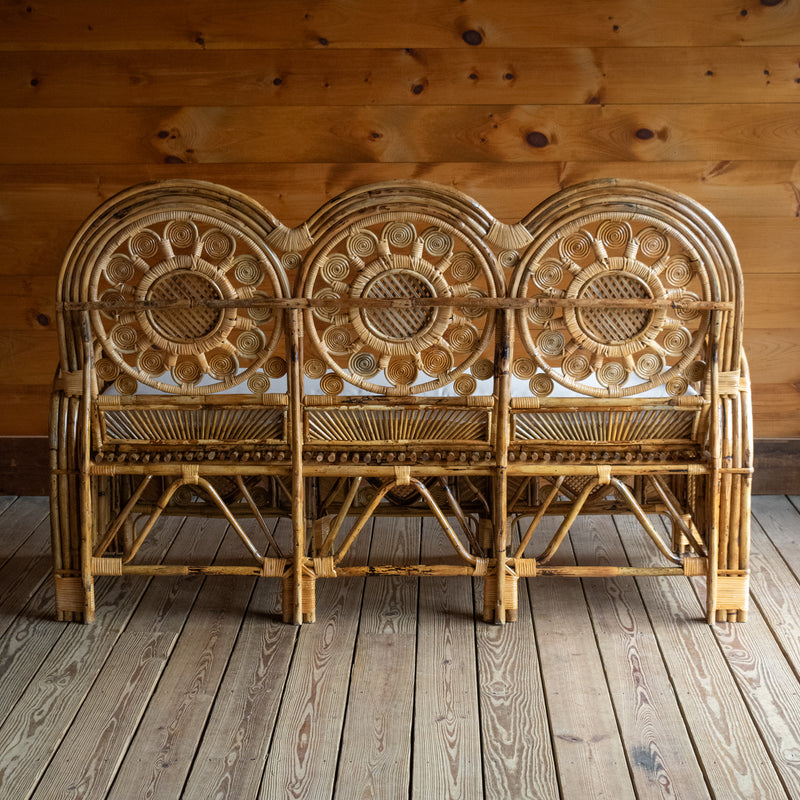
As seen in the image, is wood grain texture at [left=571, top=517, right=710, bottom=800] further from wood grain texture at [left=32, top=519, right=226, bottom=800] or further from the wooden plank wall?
the wooden plank wall

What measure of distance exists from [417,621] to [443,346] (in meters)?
0.68

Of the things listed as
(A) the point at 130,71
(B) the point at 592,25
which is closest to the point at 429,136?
(B) the point at 592,25

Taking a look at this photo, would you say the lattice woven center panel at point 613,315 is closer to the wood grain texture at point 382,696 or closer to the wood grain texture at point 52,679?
the wood grain texture at point 382,696

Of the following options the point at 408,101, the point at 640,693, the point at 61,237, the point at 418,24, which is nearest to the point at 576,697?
the point at 640,693

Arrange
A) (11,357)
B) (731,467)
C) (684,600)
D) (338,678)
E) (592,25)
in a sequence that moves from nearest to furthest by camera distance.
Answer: (338,678), (731,467), (684,600), (592,25), (11,357)

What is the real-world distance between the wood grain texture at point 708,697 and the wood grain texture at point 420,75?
156 cm

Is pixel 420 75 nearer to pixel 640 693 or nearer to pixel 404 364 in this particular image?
pixel 404 364

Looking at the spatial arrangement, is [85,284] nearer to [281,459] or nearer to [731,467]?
[281,459]

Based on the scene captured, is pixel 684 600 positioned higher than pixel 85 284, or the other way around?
pixel 85 284

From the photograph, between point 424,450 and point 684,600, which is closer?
point 424,450

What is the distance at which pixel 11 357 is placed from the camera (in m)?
3.32

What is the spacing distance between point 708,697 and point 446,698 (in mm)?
545

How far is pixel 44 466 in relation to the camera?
3.35 metres

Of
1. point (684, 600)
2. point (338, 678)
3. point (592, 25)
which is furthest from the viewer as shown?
point (592, 25)
